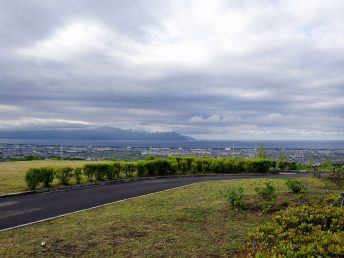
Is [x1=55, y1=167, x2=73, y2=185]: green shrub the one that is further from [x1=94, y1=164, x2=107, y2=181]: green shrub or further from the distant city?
the distant city

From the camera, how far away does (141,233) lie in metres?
7.98

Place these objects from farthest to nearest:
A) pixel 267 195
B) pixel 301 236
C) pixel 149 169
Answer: pixel 149 169
pixel 267 195
pixel 301 236

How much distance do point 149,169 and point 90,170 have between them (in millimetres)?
4724

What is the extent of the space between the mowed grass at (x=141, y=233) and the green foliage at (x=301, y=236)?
1599 mm

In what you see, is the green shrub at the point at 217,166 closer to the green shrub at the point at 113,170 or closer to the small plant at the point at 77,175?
the green shrub at the point at 113,170

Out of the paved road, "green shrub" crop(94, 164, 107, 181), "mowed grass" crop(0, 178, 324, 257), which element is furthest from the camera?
"green shrub" crop(94, 164, 107, 181)

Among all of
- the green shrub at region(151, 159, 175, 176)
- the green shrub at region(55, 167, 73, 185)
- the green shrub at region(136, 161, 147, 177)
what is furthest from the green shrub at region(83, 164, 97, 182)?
the green shrub at region(151, 159, 175, 176)

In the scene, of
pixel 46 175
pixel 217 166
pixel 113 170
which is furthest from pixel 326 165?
pixel 46 175

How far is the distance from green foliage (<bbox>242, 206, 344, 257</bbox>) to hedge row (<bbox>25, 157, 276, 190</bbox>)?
12.7m

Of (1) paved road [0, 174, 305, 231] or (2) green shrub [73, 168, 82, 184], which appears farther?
(2) green shrub [73, 168, 82, 184]

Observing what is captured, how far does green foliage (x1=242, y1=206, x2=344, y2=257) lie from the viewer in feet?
12.5

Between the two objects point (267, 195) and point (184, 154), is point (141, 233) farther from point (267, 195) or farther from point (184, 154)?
point (184, 154)

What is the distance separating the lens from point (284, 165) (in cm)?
2920

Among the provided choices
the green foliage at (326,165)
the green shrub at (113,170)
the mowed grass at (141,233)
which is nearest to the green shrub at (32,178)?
the green shrub at (113,170)
